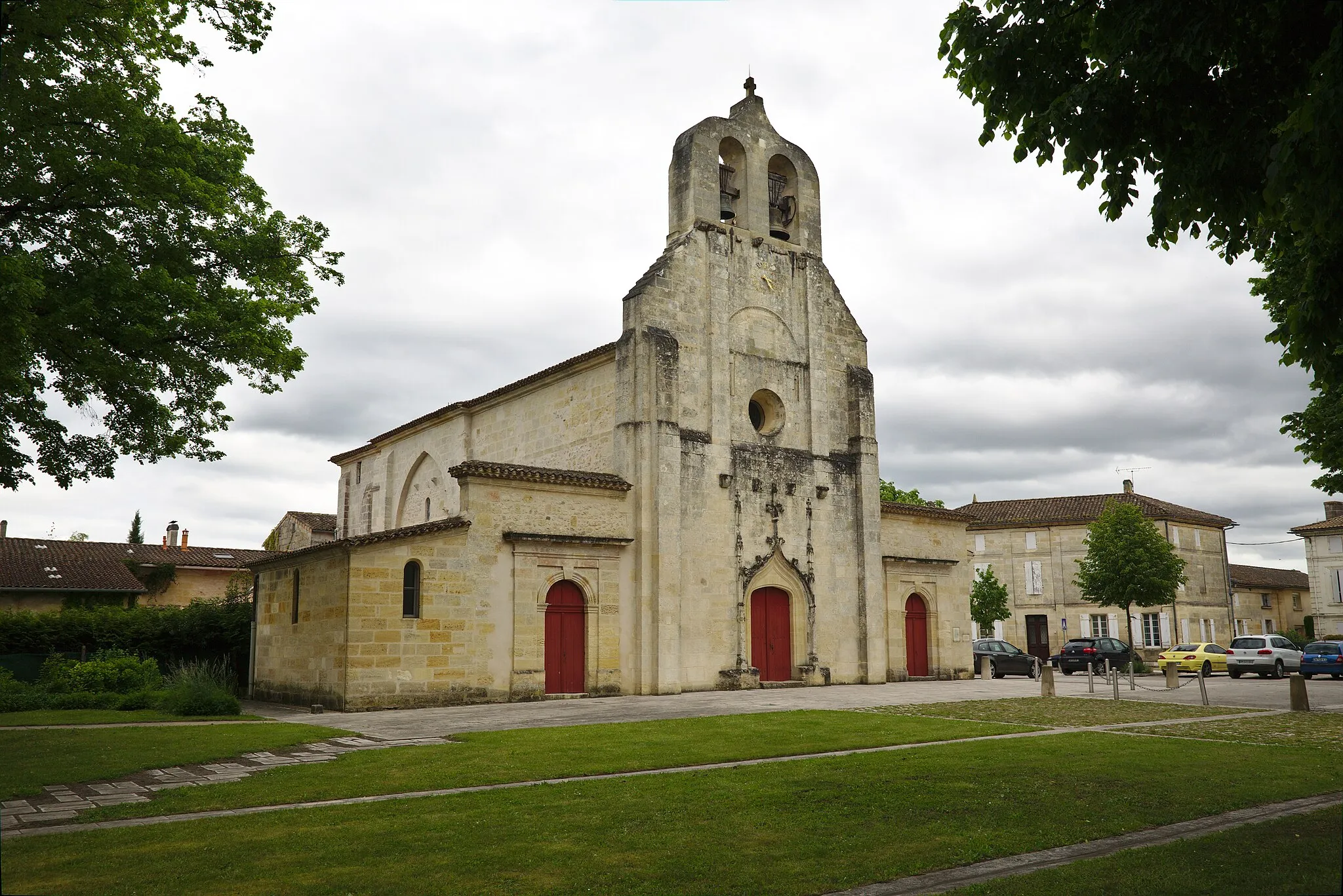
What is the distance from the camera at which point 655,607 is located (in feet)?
78.3

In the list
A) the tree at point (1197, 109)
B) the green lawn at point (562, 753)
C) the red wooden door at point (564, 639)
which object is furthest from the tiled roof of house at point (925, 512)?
the tree at point (1197, 109)

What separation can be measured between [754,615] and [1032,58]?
19673mm

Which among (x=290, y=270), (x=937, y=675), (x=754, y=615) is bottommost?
(x=937, y=675)

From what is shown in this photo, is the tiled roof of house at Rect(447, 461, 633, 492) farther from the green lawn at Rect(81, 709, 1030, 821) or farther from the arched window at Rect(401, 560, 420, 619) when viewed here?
the green lawn at Rect(81, 709, 1030, 821)

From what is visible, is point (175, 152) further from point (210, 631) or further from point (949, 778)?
point (210, 631)

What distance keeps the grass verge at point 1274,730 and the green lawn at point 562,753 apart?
7.88 ft

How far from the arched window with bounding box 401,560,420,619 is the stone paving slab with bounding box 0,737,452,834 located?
274 inches

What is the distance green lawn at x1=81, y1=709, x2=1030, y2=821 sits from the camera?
30.8 ft

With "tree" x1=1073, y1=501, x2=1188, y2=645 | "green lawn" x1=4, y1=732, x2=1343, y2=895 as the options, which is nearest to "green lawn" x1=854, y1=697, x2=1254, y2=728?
"green lawn" x1=4, y1=732, x2=1343, y2=895

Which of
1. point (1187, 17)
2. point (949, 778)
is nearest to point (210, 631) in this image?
point (949, 778)

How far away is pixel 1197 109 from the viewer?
700cm

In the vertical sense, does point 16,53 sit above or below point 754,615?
above

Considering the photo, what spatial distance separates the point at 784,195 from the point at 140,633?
22563 mm

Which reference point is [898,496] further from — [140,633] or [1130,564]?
[140,633]
